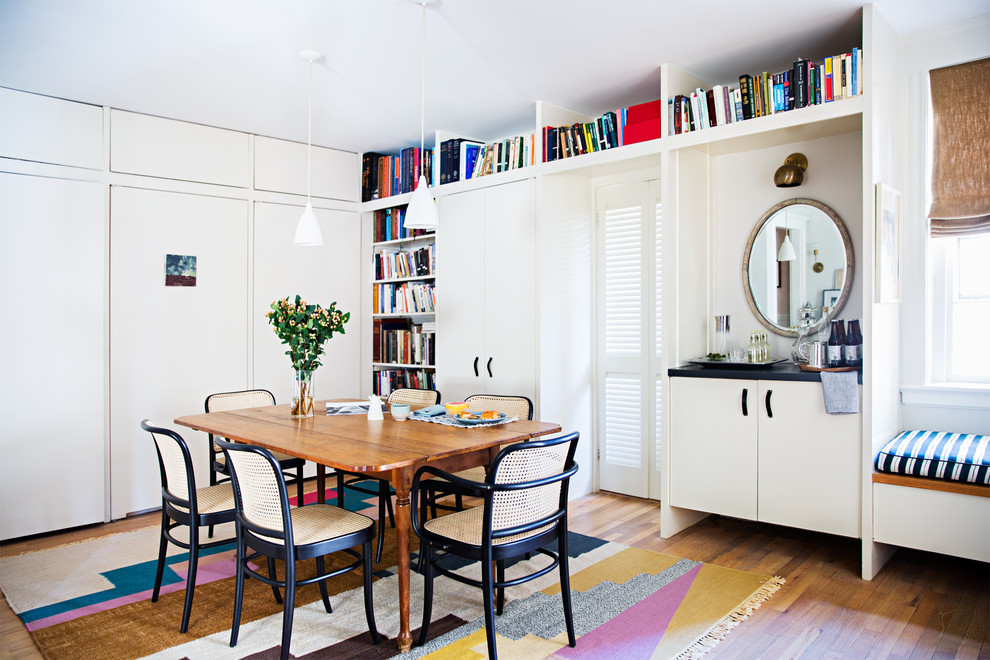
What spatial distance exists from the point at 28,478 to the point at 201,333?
4.45ft

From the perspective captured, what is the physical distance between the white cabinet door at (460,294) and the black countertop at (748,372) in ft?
5.00

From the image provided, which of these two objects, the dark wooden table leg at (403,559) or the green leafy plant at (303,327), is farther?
the green leafy plant at (303,327)

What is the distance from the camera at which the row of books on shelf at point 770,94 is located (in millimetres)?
3135

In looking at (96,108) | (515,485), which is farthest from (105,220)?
(515,485)

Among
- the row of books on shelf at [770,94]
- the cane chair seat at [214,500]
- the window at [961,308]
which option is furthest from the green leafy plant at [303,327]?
the window at [961,308]

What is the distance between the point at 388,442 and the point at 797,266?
8.54ft

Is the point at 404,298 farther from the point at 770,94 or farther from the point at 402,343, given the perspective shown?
the point at 770,94

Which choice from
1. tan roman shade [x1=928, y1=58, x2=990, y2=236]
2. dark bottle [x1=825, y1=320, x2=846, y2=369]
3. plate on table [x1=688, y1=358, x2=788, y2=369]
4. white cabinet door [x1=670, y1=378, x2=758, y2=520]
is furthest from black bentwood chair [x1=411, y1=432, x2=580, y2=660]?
tan roman shade [x1=928, y1=58, x2=990, y2=236]

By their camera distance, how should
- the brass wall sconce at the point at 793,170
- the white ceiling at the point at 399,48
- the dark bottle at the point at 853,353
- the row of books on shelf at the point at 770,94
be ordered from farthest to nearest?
the brass wall sconce at the point at 793,170
the dark bottle at the point at 853,353
the row of books on shelf at the point at 770,94
the white ceiling at the point at 399,48

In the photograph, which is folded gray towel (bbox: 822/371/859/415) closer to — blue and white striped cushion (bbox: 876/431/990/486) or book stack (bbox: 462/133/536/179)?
blue and white striped cushion (bbox: 876/431/990/486)

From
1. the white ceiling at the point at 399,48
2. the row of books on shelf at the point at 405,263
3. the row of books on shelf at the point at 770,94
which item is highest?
the white ceiling at the point at 399,48

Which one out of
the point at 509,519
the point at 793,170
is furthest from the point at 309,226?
the point at 793,170

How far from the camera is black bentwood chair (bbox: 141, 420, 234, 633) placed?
2.66m

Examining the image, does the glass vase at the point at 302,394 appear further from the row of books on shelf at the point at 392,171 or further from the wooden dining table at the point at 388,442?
the row of books on shelf at the point at 392,171
